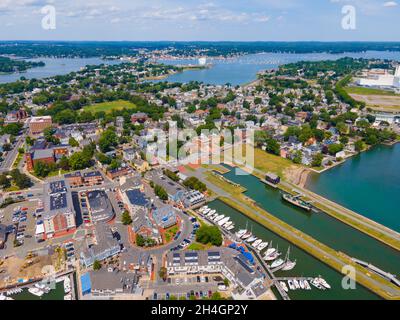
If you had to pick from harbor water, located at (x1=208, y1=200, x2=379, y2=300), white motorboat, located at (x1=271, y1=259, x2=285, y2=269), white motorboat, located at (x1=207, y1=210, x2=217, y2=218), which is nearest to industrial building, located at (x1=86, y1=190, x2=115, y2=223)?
white motorboat, located at (x1=207, y1=210, x2=217, y2=218)

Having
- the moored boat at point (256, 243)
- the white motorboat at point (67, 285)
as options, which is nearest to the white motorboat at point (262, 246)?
the moored boat at point (256, 243)

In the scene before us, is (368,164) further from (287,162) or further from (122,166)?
(122,166)

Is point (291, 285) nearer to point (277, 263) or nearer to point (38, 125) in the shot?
point (277, 263)

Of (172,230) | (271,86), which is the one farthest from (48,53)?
(172,230)

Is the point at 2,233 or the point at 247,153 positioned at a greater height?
the point at 247,153

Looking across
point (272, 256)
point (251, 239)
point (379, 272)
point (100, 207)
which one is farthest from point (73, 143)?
point (379, 272)

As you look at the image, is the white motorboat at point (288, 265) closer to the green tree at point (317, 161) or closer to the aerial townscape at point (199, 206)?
the aerial townscape at point (199, 206)
